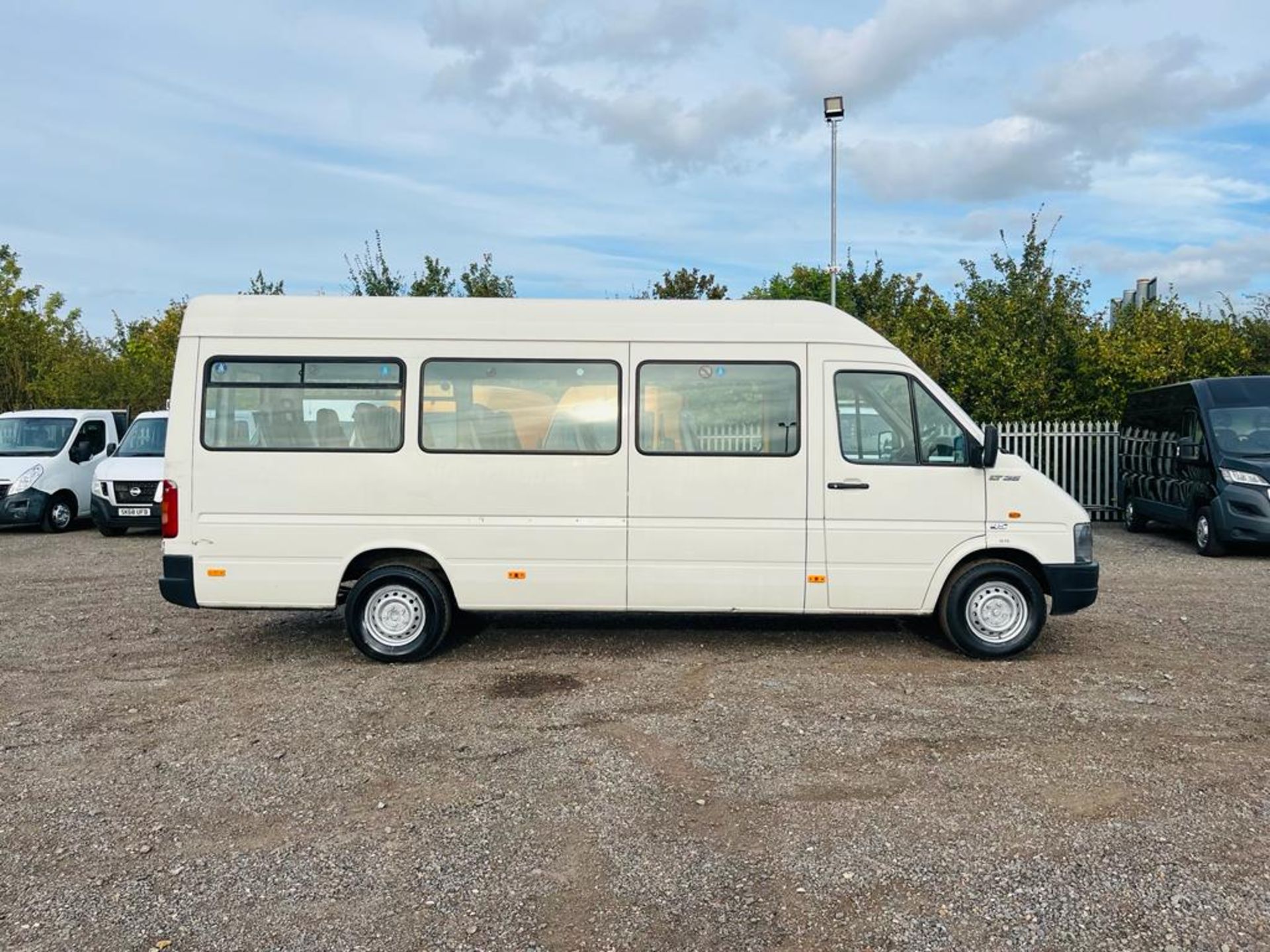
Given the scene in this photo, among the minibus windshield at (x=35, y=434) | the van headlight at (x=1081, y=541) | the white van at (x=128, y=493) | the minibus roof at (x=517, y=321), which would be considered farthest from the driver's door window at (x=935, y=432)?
the minibus windshield at (x=35, y=434)

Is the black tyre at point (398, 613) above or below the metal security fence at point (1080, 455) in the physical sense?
below

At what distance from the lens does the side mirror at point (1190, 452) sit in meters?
12.8

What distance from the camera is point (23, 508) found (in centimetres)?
1527

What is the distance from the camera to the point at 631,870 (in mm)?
3877

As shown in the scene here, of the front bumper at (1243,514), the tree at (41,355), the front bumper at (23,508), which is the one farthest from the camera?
the tree at (41,355)

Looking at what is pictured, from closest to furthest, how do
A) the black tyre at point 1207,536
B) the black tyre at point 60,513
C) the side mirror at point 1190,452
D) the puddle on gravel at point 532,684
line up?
the puddle on gravel at point 532,684 < the black tyre at point 1207,536 < the side mirror at point 1190,452 < the black tyre at point 60,513

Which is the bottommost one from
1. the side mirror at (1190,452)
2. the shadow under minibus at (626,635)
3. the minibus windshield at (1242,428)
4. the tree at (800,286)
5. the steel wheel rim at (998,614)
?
the shadow under minibus at (626,635)

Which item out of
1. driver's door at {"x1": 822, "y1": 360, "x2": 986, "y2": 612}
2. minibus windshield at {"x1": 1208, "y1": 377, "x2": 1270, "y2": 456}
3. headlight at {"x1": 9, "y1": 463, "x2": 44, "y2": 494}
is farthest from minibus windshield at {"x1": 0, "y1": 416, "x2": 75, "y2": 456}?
minibus windshield at {"x1": 1208, "y1": 377, "x2": 1270, "y2": 456}

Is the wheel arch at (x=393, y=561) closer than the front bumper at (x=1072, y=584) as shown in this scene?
No

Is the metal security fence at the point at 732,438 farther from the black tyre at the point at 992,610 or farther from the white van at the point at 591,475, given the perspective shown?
the black tyre at the point at 992,610

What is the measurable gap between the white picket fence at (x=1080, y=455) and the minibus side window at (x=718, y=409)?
1117cm

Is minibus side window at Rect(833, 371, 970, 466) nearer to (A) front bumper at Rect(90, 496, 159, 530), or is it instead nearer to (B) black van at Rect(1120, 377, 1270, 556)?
(B) black van at Rect(1120, 377, 1270, 556)

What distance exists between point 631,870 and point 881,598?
3629mm

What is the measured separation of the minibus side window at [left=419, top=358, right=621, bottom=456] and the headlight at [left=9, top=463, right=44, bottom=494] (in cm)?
1180
